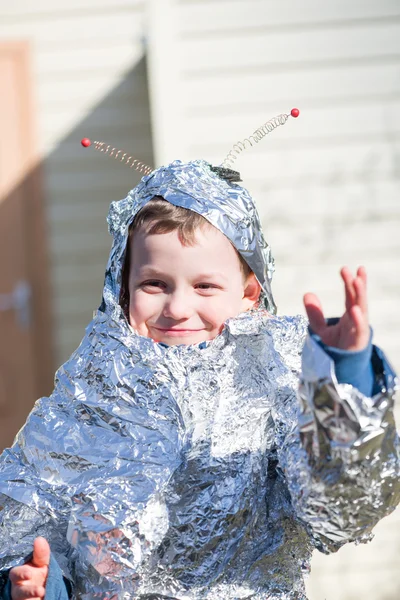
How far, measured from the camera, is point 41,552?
175cm

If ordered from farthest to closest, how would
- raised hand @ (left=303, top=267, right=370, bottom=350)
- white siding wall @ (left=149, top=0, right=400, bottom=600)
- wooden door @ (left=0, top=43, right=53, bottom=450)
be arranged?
1. wooden door @ (left=0, top=43, right=53, bottom=450)
2. white siding wall @ (left=149, top=0, right=400, bottom=600)
3. raised hand @ (left=303, top=267, right=370, bottom=350)

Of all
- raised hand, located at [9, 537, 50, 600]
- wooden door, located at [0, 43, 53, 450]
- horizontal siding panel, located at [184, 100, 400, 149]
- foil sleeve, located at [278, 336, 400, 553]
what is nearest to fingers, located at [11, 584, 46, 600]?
raised hand, located at [9, 537, 50, 600]

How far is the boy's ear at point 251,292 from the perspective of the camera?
7.14 ft

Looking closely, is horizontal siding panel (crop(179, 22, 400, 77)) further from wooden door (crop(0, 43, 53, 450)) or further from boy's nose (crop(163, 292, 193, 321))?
boy's nose (crop(163, 292, 193, 321))

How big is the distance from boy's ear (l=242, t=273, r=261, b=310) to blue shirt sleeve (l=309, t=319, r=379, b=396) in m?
0.62

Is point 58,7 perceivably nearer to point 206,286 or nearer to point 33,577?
point 206,286

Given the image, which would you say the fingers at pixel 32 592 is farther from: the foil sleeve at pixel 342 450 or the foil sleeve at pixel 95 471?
the foil sleeve at pixel 342 450

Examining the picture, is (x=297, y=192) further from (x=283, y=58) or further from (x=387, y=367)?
(x=387, y=367)

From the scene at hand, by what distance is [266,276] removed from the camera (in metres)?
2.20

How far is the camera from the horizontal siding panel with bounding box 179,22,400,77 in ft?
15.0

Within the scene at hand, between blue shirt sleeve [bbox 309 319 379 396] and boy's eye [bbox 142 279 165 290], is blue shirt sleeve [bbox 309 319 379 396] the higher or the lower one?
the lower one

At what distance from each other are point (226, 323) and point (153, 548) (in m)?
0.53

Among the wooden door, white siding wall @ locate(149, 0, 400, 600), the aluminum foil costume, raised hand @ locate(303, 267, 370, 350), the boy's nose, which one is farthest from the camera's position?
the wooden door

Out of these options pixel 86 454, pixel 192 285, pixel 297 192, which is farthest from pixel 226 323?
pixel 297 192
